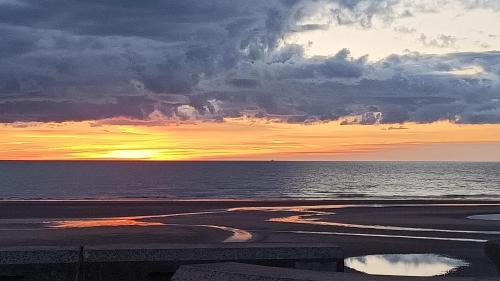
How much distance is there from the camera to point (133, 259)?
1170 centimetres

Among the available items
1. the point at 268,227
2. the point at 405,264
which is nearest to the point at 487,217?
the point at 268,227

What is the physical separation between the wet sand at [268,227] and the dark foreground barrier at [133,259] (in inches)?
323

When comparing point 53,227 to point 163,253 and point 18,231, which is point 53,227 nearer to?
point 18,231

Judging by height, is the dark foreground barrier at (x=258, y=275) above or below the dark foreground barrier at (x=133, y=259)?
below

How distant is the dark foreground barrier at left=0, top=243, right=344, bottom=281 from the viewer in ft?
37.7

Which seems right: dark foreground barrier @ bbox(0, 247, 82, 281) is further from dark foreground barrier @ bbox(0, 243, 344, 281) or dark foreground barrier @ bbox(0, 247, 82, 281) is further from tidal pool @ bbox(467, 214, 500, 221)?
tidal pool @ bbox(467, 214, 500, 221)

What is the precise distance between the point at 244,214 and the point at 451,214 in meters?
12.7

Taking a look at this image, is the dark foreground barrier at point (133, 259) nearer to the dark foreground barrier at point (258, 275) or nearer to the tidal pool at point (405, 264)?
the dark foreground barrier at point (258, 275)

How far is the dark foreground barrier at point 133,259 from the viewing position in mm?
11500

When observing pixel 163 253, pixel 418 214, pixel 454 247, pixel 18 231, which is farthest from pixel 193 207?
pixel 163 253

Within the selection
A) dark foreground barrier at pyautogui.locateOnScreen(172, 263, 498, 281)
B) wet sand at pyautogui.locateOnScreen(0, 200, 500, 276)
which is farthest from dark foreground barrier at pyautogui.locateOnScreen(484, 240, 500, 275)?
dark foreground barrier at pyautogui.locateOnScreen(172, 263, 498, 281)

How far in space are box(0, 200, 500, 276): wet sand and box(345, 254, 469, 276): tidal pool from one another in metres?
0.60

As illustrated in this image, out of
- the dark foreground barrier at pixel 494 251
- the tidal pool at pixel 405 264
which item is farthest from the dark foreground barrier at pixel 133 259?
the tidal pool at pixel 405 264

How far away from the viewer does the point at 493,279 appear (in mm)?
8461
